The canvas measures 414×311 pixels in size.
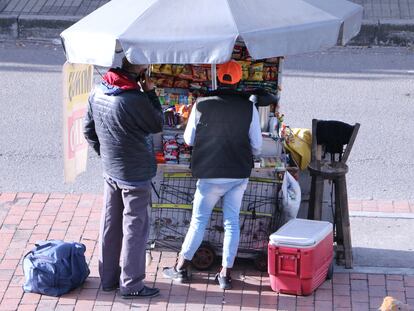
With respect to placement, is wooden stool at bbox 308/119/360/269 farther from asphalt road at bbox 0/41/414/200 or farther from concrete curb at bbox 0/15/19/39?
concrete curb at bbox 0/15/19/39

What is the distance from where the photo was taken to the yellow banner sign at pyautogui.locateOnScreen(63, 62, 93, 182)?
23.2 feet

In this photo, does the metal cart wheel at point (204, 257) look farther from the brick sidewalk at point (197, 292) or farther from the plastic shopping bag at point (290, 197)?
the plastic shopping bag at point (290, 197)

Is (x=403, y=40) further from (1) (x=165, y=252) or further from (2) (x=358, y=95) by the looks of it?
(1) (x=165, y=252)

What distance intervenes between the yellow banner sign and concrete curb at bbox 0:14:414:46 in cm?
722

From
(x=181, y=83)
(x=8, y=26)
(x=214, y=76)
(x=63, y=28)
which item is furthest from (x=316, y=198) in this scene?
(x=8, y=26)

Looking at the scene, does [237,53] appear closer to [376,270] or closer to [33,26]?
[376,270]

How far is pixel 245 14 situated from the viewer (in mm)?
6465

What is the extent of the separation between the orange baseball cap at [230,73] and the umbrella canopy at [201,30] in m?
0.37

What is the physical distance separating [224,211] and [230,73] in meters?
1.02

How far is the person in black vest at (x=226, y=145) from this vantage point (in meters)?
6.59

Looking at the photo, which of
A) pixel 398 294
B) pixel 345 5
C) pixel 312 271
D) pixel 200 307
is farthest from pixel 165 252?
pixel 345 5

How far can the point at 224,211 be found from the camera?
22.3 feet

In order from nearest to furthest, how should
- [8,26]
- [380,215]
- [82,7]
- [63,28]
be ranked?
[380,215]
[63,28]
[8,26]
[82,7]

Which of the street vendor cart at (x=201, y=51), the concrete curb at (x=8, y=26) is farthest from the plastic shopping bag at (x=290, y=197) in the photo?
the concrete curb at (x=8, y=26)
